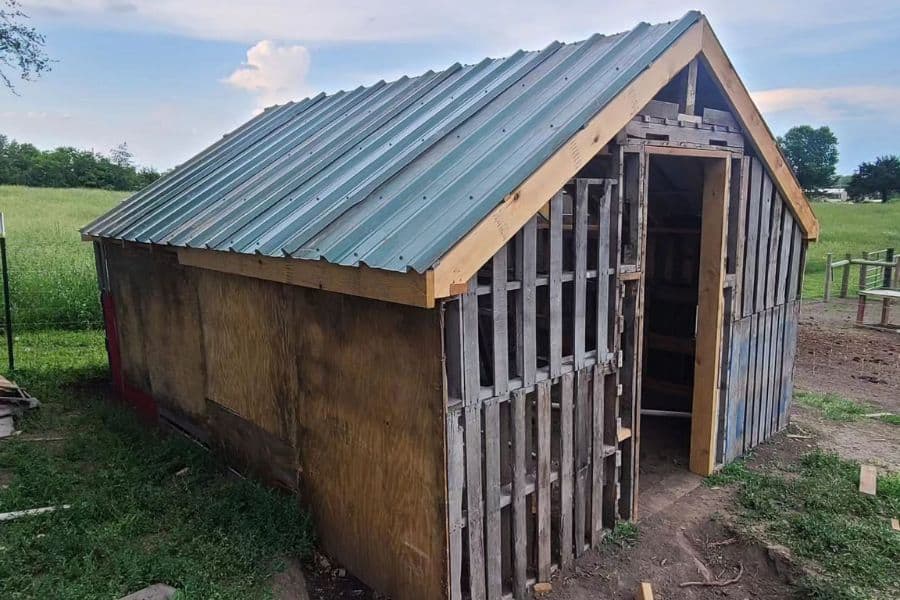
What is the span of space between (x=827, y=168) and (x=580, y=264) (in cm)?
6031

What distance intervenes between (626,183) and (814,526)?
3255 millimetres

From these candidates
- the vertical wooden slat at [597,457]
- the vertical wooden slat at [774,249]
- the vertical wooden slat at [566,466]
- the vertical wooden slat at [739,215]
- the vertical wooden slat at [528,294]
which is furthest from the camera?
the vertical wooden slat at [774,249]

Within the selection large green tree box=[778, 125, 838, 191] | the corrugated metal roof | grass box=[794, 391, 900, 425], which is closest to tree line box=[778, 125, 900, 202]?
large green tree box=[778, 125, 838, 191]

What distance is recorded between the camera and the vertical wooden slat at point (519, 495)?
13.9 feet

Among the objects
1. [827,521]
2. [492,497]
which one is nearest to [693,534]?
[827,521]

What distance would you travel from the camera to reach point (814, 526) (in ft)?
17.2

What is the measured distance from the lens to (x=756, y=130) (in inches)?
231

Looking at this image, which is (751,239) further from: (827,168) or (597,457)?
(827,168)

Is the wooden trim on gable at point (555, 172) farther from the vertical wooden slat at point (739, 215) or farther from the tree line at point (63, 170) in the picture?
the tree line at point (63, 170)

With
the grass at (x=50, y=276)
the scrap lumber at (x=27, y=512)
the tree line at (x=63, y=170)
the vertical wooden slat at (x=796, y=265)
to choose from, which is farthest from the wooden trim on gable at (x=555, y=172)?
the tree line at (x=63, y=170)

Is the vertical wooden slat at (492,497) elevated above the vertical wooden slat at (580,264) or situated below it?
below

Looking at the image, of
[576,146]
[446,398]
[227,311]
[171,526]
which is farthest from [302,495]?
[576,146]

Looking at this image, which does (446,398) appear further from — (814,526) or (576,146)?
(814,526)

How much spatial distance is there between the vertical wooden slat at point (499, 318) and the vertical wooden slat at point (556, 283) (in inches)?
18.5
